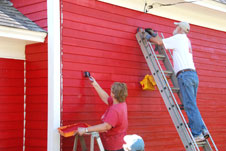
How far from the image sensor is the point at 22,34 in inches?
231

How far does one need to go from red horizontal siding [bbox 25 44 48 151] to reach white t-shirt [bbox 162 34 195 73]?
2269 mm

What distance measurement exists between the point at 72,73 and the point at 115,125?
1.37m

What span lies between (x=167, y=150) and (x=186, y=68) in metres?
2.29

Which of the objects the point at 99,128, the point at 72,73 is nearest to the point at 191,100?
the point at 99,128

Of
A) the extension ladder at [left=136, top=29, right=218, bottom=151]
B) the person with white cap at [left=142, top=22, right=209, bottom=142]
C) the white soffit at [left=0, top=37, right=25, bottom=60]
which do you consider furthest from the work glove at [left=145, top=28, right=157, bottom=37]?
the white soffit at [left=0, top=37, right=25, bottom=60]

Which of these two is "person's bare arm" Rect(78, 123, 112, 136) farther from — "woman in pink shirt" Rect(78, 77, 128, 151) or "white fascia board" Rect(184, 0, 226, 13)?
"white fascia board" Rect(184, 0, 226, 13)

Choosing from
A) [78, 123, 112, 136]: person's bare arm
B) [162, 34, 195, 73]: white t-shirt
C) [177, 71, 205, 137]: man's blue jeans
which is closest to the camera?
[78, 123, 112, 136]: person's bare arm

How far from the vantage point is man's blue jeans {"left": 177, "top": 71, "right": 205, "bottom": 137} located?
20.1 ft

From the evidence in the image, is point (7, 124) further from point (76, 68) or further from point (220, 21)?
point (220, 21)

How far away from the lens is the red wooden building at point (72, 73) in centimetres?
603

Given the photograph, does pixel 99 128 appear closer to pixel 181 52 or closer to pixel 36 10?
pixel 181 52

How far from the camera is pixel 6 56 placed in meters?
6.23

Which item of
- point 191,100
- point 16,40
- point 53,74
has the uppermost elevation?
point 16,40

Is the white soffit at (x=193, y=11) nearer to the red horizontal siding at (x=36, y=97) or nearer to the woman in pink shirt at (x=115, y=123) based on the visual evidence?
the red horizontal siding at (x=36, y=97)
